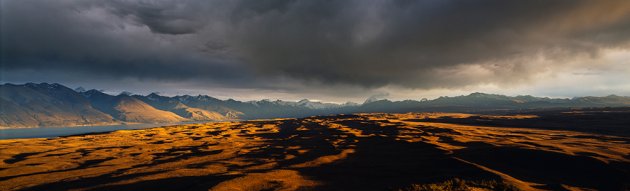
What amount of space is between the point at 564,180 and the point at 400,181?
12.2m

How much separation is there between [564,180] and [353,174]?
15151 mm

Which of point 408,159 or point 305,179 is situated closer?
point 305,179

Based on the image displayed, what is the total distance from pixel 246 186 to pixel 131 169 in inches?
683

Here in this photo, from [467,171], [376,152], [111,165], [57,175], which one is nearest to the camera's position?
[467,171]

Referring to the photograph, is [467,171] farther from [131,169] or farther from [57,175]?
[57,175]

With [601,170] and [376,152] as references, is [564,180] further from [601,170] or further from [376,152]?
[376,152]

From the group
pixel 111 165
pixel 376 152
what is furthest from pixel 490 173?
pixel 111 165

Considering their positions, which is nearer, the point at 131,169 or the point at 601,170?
the point at 601,170

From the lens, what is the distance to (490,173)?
73.0ft

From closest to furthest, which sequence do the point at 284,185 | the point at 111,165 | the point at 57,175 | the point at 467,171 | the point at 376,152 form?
Answer: the point at 284,185 → the point at 467,171 → the point at 57,175 → the point at 111,165 → the point at 376,152

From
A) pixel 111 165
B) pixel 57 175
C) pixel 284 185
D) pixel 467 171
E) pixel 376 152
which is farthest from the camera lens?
pixel 376 152

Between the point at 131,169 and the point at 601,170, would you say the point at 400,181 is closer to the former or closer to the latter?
the point at 601,170

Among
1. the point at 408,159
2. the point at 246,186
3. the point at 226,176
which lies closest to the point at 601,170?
the point at 408,159

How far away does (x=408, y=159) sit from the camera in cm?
3222
